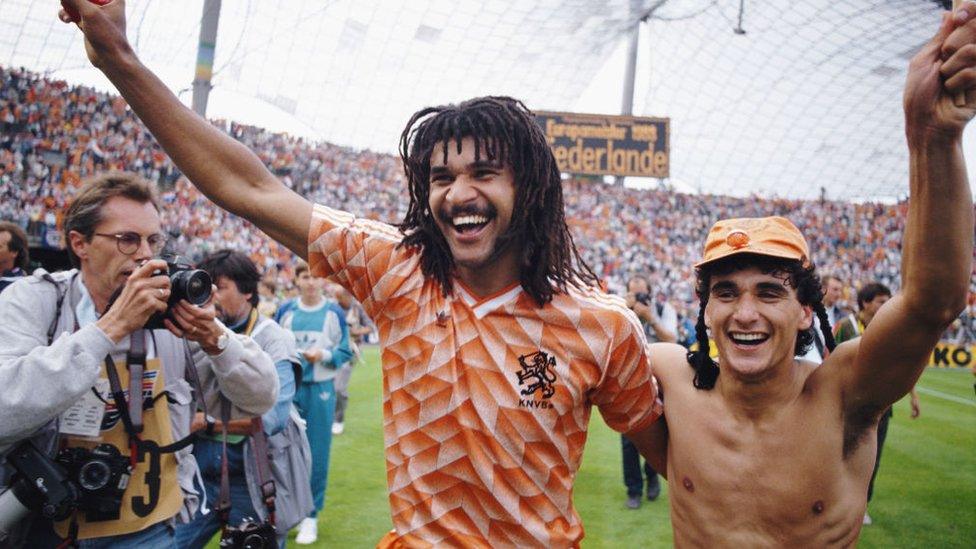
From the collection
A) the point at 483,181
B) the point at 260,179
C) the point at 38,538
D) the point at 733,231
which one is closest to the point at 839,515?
the point at 733,231

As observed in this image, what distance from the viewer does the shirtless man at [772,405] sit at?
6.93 feet

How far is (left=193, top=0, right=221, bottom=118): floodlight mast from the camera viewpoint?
18.3 metres

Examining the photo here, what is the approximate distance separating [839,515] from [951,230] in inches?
40.2

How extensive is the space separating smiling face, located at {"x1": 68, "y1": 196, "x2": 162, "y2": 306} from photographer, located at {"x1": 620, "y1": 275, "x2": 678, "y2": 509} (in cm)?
Result: 396

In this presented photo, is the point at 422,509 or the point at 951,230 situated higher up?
the point at 951,230

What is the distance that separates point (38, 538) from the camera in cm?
225

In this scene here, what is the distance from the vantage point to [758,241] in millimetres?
2205

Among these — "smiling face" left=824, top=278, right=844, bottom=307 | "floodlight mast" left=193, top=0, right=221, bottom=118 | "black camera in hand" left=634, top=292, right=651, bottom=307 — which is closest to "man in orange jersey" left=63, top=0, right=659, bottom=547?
"black camera in hand" left=634, top=292, right=651, bottom=307

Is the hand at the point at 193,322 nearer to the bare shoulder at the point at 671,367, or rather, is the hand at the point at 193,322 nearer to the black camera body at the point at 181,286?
the black camera body at the point at 181,286

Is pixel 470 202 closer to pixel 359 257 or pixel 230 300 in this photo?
pixel 359 257

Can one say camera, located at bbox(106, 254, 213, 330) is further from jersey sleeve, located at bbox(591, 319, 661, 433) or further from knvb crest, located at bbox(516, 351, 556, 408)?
jersey sleeve, located at bbox(591, 319, 661, 433)

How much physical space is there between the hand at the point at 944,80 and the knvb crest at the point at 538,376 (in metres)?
1.01

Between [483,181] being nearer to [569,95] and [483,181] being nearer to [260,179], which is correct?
[260,179]

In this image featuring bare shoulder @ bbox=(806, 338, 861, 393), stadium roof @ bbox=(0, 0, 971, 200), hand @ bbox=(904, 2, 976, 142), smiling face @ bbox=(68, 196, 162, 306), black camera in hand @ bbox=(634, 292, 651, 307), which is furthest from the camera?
stadium roof @ bbox=(0, 0, 971, 200)
